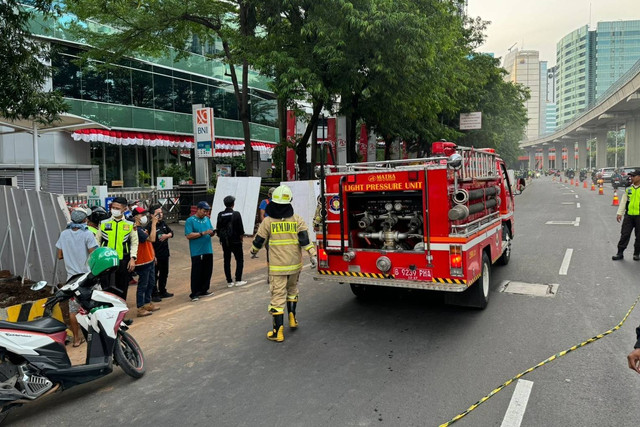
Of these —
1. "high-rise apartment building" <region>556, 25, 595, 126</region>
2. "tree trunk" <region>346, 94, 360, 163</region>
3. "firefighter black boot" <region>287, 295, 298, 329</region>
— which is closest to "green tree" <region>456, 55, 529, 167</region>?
"tree trunk" <region>346, 94, 360, 163</region>

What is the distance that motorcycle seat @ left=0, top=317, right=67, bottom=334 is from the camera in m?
3.87

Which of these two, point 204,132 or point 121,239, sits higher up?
point 204,132

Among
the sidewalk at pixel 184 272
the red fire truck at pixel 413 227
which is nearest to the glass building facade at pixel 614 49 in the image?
the sidewalk at pixel 184 272

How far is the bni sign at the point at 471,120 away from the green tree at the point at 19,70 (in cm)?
2301

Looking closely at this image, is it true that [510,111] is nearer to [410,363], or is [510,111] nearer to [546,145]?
[410,363]

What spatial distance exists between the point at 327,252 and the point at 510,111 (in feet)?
120

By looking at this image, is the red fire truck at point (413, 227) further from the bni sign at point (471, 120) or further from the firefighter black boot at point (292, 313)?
the bni sign at point (471, 120)

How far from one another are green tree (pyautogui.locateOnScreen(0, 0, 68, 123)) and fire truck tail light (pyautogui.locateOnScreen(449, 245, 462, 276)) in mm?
7729

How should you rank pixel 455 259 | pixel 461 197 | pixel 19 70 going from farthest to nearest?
pixel 19 70 < pixel 461 197 < pixel 455 259

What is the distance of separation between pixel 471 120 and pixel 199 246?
75.5 ft

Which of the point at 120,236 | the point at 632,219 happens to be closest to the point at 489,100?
the point at 632,219

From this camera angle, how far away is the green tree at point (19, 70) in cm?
793

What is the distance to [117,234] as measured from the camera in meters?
6.54

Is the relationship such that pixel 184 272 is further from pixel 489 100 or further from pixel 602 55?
pixel 602 55
